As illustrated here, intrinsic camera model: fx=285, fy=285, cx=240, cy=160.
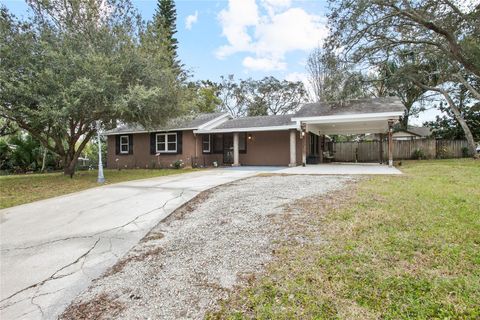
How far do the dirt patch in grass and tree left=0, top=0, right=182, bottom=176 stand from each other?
794cm

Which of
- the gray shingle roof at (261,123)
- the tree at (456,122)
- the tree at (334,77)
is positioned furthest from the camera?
the tree at (456,122)

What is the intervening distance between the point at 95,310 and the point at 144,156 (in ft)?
53.6

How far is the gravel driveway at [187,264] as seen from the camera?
278cm

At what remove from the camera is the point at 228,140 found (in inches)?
725

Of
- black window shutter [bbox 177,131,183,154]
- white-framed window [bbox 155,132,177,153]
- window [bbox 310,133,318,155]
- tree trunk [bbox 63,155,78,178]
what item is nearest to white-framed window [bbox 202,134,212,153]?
black window shutter [bbox 177,131,183,154]

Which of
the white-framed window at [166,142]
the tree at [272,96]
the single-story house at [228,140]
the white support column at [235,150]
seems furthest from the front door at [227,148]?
the tree at [272,96]

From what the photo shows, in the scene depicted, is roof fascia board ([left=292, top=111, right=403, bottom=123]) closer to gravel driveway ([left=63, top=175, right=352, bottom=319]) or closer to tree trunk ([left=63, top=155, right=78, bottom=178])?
gravel driveway ([left=63, top=175, right=352, bottom=319])

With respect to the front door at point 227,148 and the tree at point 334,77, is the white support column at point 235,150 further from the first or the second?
the tree at point 334,77

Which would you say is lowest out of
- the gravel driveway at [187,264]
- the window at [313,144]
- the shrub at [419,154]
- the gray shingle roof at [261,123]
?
the gravel driveway at [187,264]

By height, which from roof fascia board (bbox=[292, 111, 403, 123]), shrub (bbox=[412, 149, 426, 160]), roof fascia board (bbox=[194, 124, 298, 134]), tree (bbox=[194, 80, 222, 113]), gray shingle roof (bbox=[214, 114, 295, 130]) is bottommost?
shrub (bbox=[412, 149, 426, 160])

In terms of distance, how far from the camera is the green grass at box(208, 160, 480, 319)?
2.43m

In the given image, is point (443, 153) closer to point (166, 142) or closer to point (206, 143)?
point (206, 143)

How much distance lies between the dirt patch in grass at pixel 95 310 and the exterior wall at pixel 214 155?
13.8 meters

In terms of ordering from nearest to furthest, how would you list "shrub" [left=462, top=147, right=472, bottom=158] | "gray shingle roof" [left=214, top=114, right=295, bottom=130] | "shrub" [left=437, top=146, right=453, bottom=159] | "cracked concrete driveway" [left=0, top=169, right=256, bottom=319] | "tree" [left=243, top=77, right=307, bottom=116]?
"cracked concrete driveway" [left=0, top=169, right=256, bottom=319]
"gray shingle roof" [left=214, top=114, right=295, bottom=130]
"shrub" [left=462, top=147, right=472, bottom=158]
"shrub" [left=437, top=146, right=453, bottom=159]
"tree" [left=243, top=77, right=307, bottom=116]
